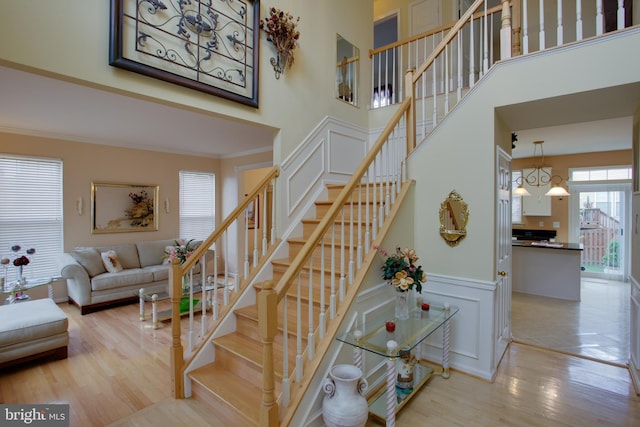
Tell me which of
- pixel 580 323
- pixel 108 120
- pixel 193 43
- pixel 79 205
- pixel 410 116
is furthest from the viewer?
pixel 79 205

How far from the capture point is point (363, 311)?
2.43 meters

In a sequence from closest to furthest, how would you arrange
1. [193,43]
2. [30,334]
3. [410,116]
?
1. [193,43]
2. [30,334]
3. [410,116]

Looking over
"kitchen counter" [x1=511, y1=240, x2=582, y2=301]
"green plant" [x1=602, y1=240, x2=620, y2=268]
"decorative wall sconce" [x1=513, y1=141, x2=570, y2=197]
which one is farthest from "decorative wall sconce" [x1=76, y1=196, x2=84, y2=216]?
"green plant" [x1=602, y1=240, x2=620, y2=268]

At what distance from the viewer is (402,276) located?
2.38 metres

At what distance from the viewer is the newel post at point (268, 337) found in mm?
1651

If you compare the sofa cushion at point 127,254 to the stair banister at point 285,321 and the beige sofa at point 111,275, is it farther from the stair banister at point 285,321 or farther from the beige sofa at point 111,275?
the stair banister at point 285,321

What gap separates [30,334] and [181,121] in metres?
2.63

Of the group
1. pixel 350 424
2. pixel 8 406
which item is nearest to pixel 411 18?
pixel 350 424

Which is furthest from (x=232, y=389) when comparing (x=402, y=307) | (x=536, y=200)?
(x=536, y=200)

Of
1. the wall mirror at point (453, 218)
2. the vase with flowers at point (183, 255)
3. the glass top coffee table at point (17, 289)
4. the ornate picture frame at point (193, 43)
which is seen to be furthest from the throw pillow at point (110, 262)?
the wall mirror at point (453, 218)

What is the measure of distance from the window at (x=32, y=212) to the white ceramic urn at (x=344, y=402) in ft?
15.9

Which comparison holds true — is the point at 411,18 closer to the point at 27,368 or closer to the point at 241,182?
the point at 241,182

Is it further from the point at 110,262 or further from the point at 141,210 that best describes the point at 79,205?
the point at 110,262

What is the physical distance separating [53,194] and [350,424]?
207 inches
